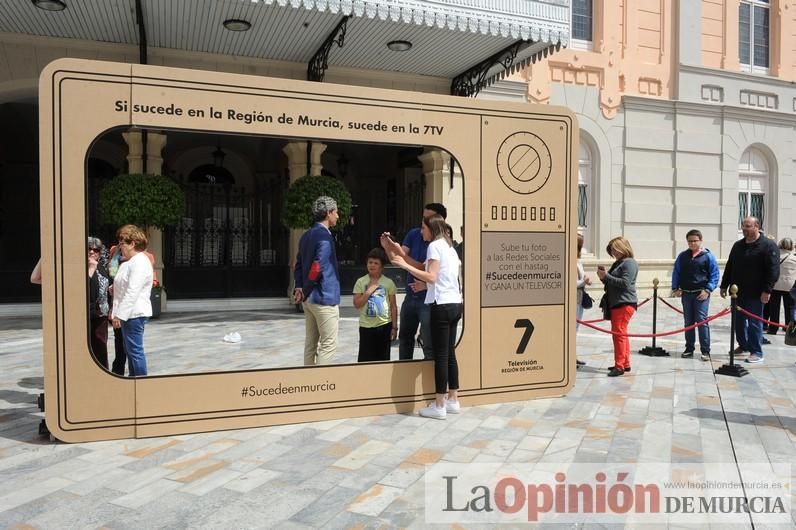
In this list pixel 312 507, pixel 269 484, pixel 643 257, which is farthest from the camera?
pixel 643 257

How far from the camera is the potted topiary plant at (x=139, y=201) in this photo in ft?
32.4

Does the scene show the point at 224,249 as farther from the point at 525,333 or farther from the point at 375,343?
the point at 525,333

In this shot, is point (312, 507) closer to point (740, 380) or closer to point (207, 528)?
point (207, 528)

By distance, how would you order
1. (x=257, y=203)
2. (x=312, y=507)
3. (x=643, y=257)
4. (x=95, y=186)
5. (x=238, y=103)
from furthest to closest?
(x=643, y=257) → (x=257, y=203) → (x=95, y=186) → (x=238, y=103) → (x=312, y=507)

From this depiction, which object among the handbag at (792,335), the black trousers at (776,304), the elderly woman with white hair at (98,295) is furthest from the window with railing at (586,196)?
the elderly woman with white hair at (98,295)

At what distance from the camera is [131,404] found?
14.5ft

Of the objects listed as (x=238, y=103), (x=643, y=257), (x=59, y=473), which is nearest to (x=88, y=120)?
(x=238, y=103)

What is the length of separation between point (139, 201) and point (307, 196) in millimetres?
2651

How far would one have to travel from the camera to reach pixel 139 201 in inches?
389

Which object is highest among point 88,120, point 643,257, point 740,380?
point 88,120

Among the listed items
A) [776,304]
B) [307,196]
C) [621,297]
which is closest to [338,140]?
[621,297]

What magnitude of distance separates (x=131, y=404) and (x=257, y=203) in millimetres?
9465

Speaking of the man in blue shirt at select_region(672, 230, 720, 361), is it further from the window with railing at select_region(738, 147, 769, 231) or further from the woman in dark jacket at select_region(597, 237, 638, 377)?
the window with railing at select_region(738, 147, 769, 231)

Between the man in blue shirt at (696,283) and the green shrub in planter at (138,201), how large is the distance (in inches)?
301
